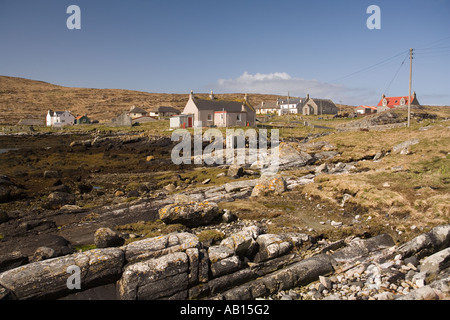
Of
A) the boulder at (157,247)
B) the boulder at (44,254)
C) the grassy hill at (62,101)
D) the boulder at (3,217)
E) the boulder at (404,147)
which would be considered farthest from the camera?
the grassy hill at (62,101)

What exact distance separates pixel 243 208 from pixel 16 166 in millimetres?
32391

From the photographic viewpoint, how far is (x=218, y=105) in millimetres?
61688

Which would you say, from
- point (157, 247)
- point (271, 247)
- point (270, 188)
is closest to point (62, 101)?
point (270, 188)

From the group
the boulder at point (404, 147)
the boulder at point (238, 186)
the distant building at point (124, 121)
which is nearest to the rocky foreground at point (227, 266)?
the boulder at point (238, 186)

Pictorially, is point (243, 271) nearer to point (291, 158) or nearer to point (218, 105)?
point (291, 158)

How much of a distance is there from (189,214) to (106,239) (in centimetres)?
388

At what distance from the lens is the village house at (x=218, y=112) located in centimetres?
5962

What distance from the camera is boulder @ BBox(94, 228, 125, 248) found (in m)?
13.1

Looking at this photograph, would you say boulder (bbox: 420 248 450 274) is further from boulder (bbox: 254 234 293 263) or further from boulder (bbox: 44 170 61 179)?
boulder (bbox: 44 170 61 179)

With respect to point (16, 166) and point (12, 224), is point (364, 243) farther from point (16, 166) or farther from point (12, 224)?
point (16, 166)

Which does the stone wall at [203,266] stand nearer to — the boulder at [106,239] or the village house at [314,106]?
the boulder at [106,239]

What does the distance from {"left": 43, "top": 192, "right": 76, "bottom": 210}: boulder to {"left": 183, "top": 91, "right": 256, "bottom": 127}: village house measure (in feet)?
126

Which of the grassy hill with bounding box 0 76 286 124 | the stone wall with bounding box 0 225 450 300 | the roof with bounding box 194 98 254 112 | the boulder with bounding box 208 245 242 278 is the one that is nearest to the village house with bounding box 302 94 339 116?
the grassy hill with bounding box 0 76 286 124

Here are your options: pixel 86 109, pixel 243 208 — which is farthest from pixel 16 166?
pixel 86 109
